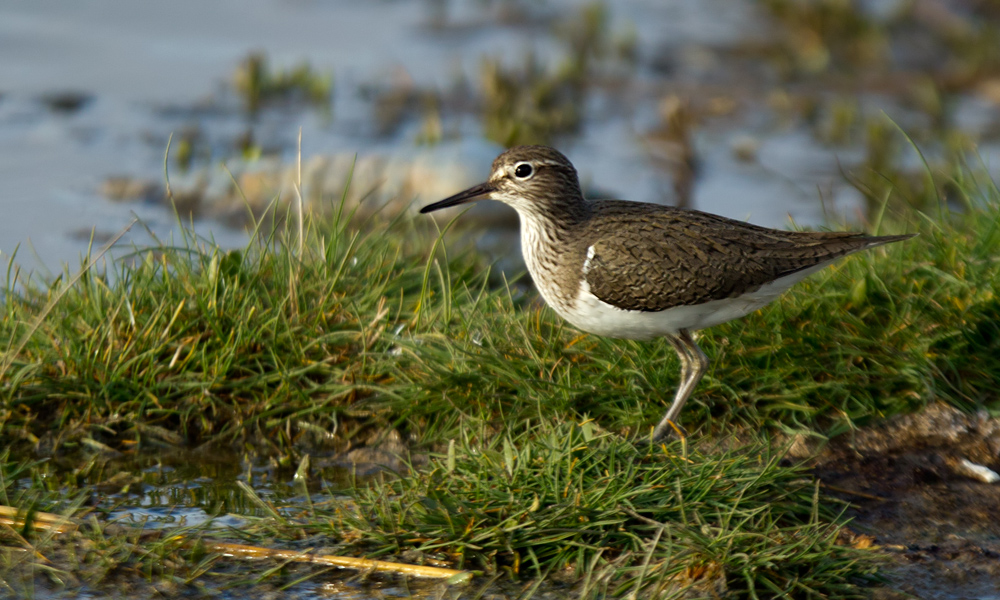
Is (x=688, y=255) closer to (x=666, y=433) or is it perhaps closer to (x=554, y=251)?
(x=554, y=251)

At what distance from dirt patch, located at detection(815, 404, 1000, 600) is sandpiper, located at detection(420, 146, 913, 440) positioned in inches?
30.9

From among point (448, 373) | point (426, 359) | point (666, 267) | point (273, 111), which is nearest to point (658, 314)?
point (666, 267)

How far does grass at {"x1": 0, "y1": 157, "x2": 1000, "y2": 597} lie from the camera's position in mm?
4594

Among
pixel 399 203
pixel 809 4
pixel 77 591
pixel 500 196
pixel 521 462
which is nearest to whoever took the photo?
pixel 77 591

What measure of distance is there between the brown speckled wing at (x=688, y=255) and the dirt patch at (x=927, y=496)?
85 centimetres

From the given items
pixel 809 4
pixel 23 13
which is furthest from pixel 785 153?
pixel 23 13

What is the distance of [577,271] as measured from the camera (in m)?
5.14

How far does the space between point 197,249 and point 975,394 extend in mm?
3825

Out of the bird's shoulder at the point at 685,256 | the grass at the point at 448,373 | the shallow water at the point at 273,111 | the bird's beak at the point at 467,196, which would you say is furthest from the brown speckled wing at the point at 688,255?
the shallow water at the point at 273,111

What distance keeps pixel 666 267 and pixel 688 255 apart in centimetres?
12

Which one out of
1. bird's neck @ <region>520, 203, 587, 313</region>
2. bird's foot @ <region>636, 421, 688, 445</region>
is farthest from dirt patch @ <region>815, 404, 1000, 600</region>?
bird's neck @ <region>520, 203, 587, 313</region>

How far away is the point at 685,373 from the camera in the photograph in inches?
206

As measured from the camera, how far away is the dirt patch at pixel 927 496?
171 inches

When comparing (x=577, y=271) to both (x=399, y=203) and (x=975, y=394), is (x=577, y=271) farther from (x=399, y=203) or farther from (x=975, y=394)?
(x=399, y=203)
